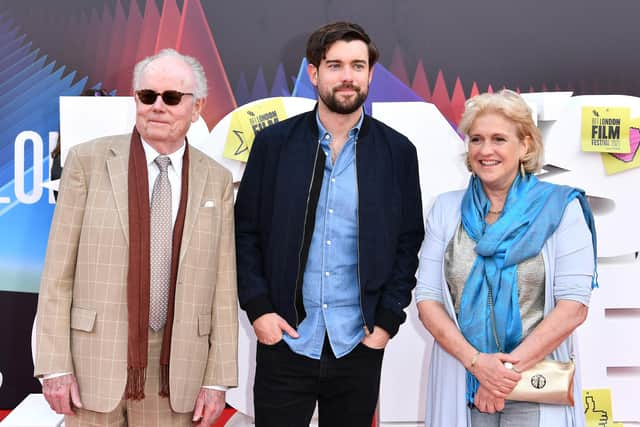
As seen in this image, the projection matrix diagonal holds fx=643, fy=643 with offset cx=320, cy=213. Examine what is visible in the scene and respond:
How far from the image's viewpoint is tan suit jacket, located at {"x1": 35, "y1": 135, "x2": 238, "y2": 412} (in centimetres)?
193

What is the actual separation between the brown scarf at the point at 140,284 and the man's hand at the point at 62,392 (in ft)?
0.50

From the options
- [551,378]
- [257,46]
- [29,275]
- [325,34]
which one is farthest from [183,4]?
[551,378]

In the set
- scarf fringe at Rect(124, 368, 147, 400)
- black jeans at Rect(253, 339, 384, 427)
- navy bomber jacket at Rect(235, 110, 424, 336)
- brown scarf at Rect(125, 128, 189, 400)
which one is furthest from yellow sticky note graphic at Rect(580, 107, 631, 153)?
scarf fringe at Rect(124, 368, 147, 400)

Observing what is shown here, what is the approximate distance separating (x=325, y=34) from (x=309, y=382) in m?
1.17

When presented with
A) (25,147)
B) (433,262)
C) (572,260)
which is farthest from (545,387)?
(25,147)

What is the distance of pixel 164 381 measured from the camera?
2.01 metres

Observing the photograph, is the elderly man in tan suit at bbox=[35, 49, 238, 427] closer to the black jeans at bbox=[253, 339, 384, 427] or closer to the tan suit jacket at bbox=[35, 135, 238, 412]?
the tan suit jacket at bbox=[35, 135, 238, 412]

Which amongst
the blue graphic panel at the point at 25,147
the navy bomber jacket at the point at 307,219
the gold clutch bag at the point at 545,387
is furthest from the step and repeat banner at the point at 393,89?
the gold clutch bag at the point at 545,387

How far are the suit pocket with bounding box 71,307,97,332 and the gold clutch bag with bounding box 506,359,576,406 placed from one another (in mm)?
1278

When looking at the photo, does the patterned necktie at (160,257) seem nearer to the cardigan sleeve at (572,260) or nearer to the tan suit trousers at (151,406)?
the tan suit trousers at (151,406)

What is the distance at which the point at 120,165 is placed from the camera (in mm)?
2014

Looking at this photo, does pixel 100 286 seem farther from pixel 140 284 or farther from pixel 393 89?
pixel 393 89

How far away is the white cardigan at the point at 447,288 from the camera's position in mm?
1982

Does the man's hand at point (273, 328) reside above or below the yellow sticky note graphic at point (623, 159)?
below
